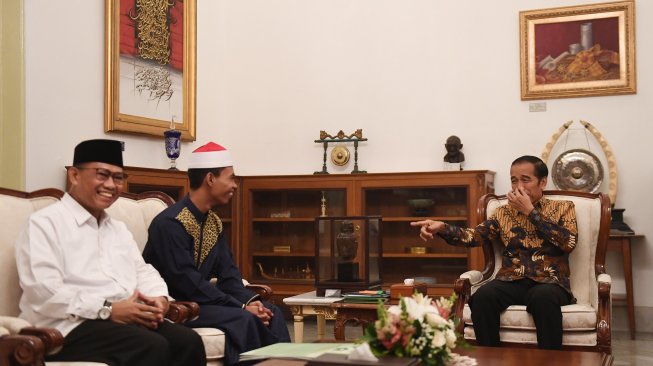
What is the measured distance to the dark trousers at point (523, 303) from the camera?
380cm

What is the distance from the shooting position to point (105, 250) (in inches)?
124

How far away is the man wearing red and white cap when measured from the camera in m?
3.47

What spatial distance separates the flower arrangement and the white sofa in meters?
1.09

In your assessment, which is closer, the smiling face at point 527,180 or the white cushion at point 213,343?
the white cushion at point 213,343

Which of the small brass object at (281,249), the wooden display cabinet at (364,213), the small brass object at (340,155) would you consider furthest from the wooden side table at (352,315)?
the small brass object at (340,155)

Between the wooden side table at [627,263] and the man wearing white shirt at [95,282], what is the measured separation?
12.6 ft

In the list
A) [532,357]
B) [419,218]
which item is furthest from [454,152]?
[532,357]

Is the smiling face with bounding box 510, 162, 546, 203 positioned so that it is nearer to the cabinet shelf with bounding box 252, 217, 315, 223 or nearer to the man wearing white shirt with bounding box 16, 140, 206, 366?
the man wearing white shirt with bounding box 16, 140, 206, 366

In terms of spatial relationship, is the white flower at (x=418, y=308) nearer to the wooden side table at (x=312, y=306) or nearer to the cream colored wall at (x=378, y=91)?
the wooden side table at (x=312, y=306)

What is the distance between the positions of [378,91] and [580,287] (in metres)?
3.18

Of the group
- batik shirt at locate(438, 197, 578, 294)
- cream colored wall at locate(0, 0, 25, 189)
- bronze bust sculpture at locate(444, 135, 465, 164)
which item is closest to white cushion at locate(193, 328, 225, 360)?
batik shirt at locate(438, 197, 578, 294)

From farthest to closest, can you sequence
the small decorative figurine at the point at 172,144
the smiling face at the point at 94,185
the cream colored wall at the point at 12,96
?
the small decorative figurine at the point at 172,144
the cream colored wall at the point at 12,96
the smiling face at the point at 94,185

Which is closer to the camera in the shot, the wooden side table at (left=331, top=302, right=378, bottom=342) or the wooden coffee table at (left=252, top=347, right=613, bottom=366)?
the wooden coffee table at (left=252, top=347, right=613, bottom=366)

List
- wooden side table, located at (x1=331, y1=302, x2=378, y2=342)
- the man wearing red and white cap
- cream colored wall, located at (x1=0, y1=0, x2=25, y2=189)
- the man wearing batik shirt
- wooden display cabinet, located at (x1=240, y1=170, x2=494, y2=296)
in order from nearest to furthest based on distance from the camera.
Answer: the man wearing red and white cap < the man wearing batik shirt < wooden side table, located at (x1=331, y1=302, x2=378, y2=342) < cream colored wall, located at (x1=0, y1=0, x2=25, y2=189) < wooden display cabinet, located at (x1=240, y1=170, x2=494, y2=296)
